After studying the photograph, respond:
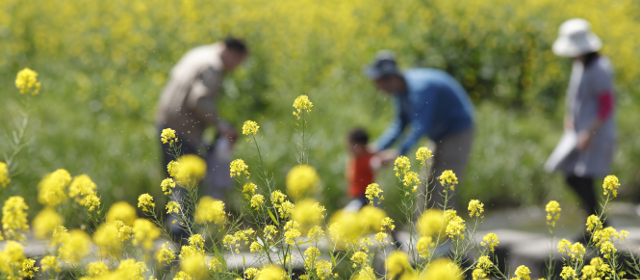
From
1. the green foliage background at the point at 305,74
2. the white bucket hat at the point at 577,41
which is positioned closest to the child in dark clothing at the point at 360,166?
the green foliage background at the point at 305,74

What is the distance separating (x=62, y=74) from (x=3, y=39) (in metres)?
1.71

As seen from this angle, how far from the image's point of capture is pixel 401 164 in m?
1.53

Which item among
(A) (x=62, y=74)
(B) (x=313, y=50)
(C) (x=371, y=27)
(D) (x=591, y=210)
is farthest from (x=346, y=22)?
(D) (x=591, y=210)

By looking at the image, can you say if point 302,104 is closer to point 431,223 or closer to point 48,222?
point 431,223

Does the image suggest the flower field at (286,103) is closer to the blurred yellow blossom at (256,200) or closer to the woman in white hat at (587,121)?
the blurred yellow blossom at (256,200)

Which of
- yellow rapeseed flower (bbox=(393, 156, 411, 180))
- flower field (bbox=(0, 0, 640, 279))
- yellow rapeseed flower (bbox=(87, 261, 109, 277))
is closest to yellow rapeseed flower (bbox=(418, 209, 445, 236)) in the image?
flower field (bbox=(0, 0, 640, 279))

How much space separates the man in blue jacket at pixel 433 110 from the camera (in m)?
3.64

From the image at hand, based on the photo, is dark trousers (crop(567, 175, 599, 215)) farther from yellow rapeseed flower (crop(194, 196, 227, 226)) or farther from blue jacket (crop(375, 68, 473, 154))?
yellow rapeseed flower (crop(194, 196, 227, 226))

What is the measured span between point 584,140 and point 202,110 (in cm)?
248

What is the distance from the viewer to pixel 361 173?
12.5 ft

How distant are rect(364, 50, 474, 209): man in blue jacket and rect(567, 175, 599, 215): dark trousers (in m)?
0.76

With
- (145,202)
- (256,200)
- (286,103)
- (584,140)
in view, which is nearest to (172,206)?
(145,202)

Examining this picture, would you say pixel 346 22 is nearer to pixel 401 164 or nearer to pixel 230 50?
pixel 230 50

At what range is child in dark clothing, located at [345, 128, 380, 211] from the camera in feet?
12.3
